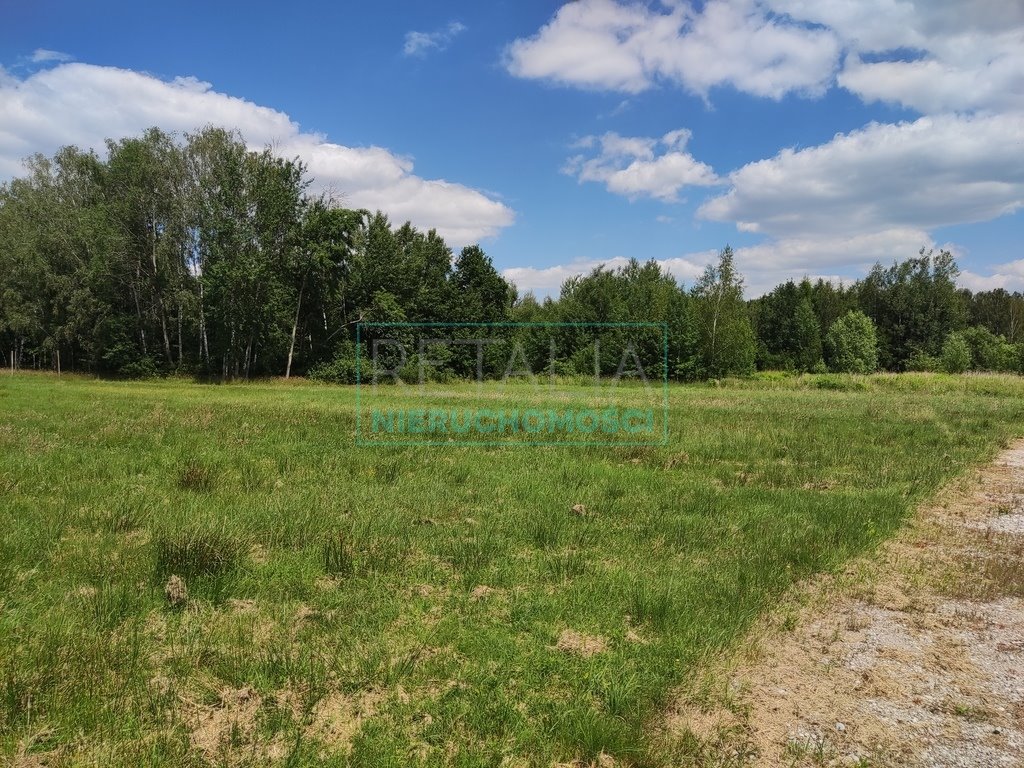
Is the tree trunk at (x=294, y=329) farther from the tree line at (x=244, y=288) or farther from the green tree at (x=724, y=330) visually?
the green tree at (x=724, y=330)

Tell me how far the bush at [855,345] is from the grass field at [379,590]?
197 ft

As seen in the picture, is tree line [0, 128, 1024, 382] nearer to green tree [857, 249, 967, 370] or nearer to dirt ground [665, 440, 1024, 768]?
green tree [857, 249, 967, 370]

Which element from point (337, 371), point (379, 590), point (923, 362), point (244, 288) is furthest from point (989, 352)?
point (379, 590)

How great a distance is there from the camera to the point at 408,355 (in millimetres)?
52281

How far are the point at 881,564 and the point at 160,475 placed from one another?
11.4m

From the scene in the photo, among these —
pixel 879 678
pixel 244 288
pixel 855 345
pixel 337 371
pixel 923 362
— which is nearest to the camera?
pixel 879 678

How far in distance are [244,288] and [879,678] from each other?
4577cm

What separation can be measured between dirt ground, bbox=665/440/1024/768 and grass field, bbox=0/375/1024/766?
32 centimetres

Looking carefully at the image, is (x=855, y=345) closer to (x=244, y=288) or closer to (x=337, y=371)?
(x=337, y=371)

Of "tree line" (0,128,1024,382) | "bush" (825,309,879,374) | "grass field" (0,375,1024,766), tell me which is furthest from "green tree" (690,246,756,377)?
"grass field" (0,375,1024,766)

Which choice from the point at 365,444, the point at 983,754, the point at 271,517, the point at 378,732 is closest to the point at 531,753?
the point at 378,732

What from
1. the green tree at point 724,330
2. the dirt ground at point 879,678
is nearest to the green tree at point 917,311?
the green tree at point 724,330

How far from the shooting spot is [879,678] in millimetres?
4512

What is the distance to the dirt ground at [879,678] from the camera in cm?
368
